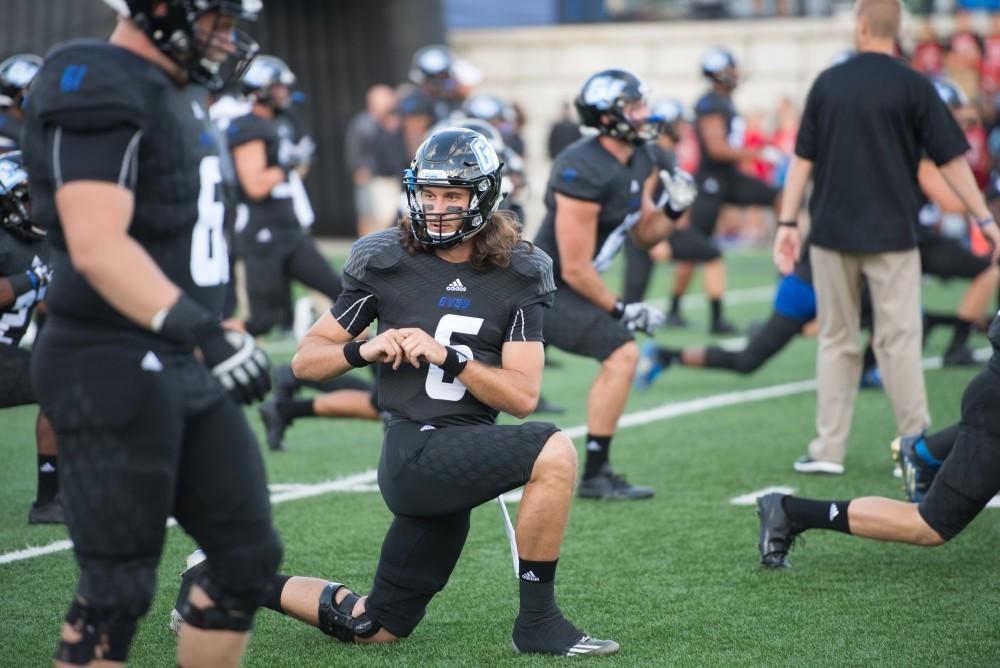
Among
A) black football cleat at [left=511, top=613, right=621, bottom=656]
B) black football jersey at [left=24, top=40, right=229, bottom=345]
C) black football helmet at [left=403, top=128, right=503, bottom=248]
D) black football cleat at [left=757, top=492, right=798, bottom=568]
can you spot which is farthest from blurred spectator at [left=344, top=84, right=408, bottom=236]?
black football jersey at [left=24, top=40, right=229, bottom=345]

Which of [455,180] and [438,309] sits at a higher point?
[455,180]

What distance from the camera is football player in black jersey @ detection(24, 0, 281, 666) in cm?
284

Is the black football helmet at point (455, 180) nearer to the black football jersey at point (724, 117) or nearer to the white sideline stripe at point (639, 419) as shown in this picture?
the white sideline stripe at point (639, 419)

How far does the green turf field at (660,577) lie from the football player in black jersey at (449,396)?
0.15 m

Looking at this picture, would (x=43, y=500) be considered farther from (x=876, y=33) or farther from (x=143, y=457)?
(x=876, y=33)

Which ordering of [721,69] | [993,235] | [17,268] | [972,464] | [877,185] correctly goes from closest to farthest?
[972,464] < [17,268] < [993,235] < [877,185] < [721,69]

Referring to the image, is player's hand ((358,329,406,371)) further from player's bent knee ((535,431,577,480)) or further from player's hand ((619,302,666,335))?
player's hand ((619,302,666,335))

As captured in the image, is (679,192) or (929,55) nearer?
(679,192)

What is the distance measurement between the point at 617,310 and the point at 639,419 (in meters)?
2.16

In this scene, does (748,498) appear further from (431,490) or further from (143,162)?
(143,162)

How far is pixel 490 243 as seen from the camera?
4160mm

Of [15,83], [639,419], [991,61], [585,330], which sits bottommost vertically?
[639,419]

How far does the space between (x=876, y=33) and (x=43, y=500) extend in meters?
4.10

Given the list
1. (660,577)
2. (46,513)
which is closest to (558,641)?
(660,577)
